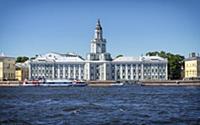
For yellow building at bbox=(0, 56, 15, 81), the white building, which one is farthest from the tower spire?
yellow building at bbox=(0, 56, 15, 81)

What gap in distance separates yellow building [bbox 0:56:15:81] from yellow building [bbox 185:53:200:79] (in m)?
47.2

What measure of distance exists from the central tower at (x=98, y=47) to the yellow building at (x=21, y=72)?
764 inches

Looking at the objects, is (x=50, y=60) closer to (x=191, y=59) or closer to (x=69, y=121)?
(x=191, y=59)

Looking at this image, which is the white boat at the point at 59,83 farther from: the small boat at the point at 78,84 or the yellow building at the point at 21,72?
the yellow building at the point at 21,72

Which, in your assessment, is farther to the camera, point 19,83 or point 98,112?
point 19,83

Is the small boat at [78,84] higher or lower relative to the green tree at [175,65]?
lower

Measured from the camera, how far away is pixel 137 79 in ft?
478

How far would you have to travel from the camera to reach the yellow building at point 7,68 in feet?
462

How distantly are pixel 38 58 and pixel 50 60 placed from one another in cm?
396

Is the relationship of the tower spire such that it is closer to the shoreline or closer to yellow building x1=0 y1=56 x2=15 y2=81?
the shoreline

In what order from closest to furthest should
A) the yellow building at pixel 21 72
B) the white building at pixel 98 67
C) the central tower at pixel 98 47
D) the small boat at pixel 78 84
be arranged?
1. the small boat at pixel 78 84
2. the white building at pixel 98 67
3. the central tower at pixel 98 47
4. the yellow building at pixel 21 72

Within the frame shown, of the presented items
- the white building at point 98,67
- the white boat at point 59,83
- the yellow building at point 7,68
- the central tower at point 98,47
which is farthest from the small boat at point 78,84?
the yellow building at point 7,68

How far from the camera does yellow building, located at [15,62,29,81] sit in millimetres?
150250

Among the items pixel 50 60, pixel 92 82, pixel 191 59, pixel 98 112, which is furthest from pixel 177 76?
pixel 98 112
